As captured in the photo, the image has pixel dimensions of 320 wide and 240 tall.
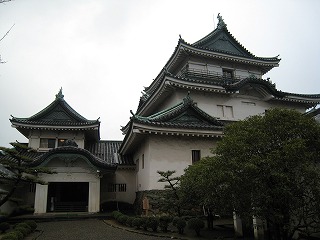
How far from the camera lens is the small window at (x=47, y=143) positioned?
2372cm

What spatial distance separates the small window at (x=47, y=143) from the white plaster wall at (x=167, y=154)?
36.6 feet

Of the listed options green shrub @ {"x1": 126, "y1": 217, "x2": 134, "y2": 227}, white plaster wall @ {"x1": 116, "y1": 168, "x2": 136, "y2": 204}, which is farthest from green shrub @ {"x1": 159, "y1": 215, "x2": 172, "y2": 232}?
white plaster wall @ {"x1": 116, "y1": 168, "x2": 136, "y2": 204}

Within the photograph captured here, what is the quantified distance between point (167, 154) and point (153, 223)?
570 centimetres

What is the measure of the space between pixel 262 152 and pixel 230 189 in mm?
1525

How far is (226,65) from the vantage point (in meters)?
24.0

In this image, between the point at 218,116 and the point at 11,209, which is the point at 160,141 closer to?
the point at 218,116

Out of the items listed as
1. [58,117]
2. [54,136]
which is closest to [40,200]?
[54,136]

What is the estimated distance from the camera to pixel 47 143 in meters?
23.8

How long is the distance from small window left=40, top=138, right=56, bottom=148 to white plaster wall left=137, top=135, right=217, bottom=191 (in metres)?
11.2

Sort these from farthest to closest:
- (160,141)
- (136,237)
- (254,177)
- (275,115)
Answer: (160,141), (136,237), (275,115), (254,177)

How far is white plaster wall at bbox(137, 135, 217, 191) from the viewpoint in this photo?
52.7 feet

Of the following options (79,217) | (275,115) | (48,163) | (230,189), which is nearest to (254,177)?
(230,189)

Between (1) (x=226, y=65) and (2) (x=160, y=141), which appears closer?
(2) (x=160, y=141)

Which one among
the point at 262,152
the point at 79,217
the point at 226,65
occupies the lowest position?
the point at 79,217
